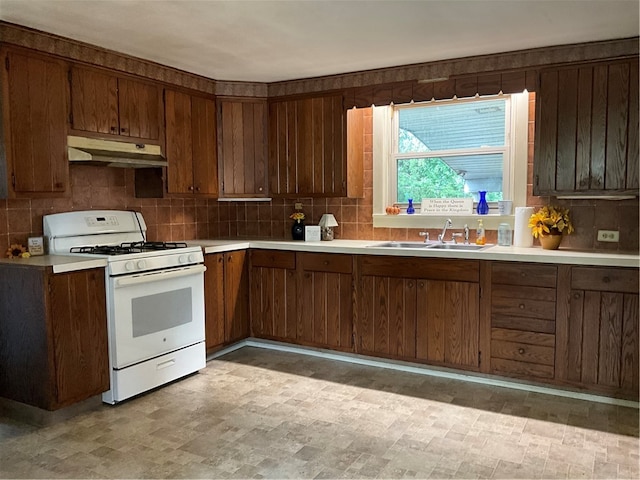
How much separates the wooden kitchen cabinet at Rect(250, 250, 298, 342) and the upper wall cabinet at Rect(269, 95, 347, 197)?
62cm

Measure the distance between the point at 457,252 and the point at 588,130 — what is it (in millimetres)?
1125

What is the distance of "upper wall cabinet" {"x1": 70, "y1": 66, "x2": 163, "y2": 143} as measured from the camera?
10.8ft

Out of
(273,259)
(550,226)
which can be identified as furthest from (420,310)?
(273,259)

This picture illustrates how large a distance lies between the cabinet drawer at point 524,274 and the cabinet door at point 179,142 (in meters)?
2.43

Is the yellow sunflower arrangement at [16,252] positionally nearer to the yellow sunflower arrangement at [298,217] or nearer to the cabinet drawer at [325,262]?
the cabinet drawer at [325,262]

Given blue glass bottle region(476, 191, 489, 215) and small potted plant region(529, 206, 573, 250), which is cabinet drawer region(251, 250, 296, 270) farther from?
small potted plant region(529, 206, 573, 250)

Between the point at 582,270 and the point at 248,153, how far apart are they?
9.09 ft

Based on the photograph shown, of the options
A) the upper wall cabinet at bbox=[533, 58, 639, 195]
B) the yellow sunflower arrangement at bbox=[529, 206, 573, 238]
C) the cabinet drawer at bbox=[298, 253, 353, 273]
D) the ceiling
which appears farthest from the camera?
the cabinet drawer at bbox=[298, 253, 353, 273]

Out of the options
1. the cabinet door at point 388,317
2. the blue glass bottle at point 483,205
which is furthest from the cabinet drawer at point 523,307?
the blue glass bottle at point 483,205

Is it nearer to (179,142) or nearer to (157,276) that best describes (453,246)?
(157,276)

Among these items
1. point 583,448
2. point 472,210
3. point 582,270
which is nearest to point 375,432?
point 583,448

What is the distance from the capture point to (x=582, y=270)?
3.09m

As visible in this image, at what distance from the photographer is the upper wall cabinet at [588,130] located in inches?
124

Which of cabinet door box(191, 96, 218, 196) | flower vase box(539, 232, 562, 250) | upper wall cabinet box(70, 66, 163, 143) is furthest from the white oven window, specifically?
flower vase box(539, 232, 562, 250)
